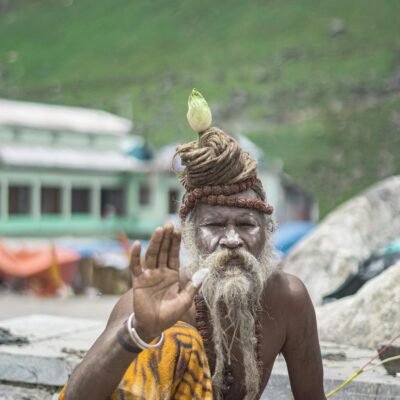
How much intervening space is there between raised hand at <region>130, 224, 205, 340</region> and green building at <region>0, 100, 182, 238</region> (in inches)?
1019

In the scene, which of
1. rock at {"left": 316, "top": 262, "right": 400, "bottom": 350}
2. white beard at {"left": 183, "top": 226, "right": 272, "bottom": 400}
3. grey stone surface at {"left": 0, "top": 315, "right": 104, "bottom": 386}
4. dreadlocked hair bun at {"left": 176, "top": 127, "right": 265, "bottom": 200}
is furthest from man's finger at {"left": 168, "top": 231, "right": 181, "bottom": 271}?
rock at {"left": 316, "top": 262, "right": 400, "bottom": 350}

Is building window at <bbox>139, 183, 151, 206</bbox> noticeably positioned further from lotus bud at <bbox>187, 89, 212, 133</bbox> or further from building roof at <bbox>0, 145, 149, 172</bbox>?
lotus bud at <bbox>187, 89, 212, 133</bbox>

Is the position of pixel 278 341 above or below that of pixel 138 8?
below

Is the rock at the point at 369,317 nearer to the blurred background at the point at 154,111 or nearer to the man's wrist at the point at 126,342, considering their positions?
the man's wrist at the point at 126,342

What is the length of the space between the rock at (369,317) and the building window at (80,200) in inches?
1021

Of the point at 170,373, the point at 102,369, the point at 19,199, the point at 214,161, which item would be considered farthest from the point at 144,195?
the point at 102,369

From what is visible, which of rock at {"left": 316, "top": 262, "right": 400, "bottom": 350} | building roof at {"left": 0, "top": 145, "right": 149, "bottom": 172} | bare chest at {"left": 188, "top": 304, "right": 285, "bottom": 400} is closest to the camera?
bare chest at {"left": 188, "top": 304, "right": 285, "bottom": 400}

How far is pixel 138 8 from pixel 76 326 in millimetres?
80910

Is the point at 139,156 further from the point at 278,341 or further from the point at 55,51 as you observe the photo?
the point at 55,51

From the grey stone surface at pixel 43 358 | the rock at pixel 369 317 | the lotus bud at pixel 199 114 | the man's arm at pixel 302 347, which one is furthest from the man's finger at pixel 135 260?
the rock at pixel 369 317

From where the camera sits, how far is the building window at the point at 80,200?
31125 mm

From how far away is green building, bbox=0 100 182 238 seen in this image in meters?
29.2

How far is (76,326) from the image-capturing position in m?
6.09

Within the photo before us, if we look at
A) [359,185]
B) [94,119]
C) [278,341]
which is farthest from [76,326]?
[359,185]
